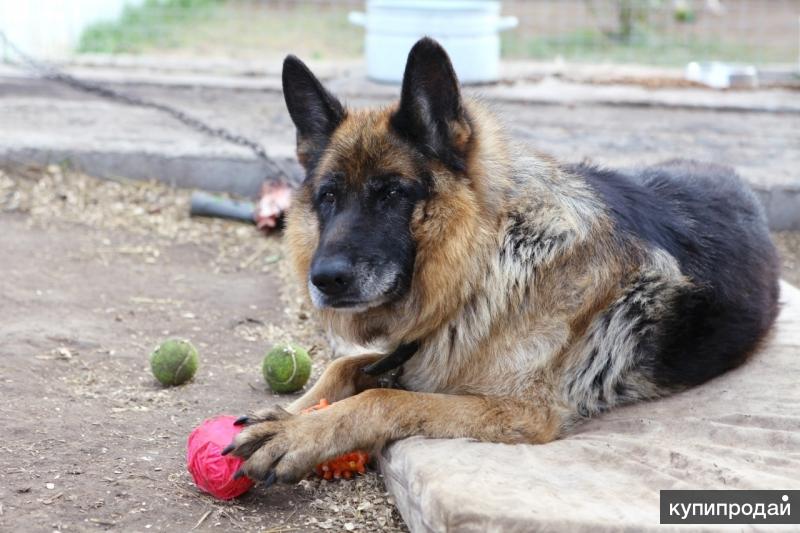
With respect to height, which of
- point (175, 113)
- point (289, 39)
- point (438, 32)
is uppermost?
point (438, 32)

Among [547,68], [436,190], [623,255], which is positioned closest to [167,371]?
[436,190]

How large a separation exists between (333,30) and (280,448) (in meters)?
14.0

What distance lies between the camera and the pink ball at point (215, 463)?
12.0 ft

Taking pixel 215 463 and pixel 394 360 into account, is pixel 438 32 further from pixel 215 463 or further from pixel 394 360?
pixel 215 463

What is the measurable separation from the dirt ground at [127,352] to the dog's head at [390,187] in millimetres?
800

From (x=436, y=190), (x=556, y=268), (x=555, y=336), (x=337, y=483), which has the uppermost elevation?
(x=436, y=190)

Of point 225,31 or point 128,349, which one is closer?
point 128,349

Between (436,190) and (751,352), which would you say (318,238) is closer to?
(436,190)

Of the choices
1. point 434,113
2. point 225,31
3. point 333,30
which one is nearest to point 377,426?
point 434,113

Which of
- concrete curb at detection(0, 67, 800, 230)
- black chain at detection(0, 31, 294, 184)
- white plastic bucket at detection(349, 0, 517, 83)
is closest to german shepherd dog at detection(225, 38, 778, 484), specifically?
black chain at detection(0, 31, 294, 184)

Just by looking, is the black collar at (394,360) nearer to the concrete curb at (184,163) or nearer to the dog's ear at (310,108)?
the dog's ear at (310,108)

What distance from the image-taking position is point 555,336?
406 cm

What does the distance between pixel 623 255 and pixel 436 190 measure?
2.73 feet

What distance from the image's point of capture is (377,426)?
12.4ft
